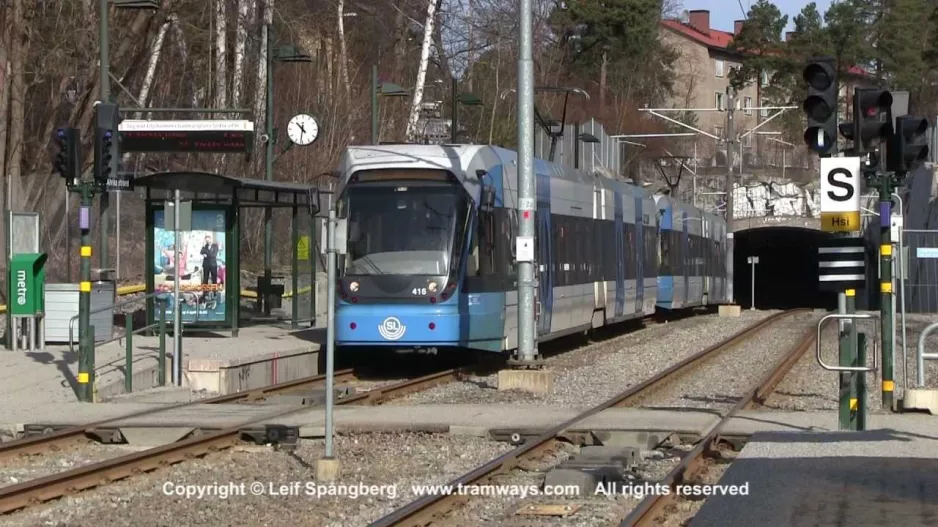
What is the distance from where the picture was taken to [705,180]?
77.9 meters

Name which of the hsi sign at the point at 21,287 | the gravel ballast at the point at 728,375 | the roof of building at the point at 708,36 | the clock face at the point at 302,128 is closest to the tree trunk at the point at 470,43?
the clock face at the point at 302,128

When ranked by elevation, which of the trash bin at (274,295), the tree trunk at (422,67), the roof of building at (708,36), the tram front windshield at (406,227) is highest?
the roof of building at (708,36)

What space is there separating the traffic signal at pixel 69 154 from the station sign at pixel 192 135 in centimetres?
915

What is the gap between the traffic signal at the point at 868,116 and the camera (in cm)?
1448

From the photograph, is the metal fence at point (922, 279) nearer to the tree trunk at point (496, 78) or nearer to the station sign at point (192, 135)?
the tree trunk at point (496, 78)

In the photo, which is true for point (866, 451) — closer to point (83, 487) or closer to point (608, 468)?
point (608, 468)

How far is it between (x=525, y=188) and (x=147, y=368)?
574 centimetres

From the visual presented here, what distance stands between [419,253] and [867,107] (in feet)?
24.9

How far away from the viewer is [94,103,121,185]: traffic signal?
690 inches

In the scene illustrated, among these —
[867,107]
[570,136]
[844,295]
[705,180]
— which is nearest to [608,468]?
[844,295]

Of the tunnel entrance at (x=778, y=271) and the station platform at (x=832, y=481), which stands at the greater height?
the tunnel entrance at (x=778, y=271)

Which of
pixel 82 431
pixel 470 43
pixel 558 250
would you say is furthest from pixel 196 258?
pixel 470 43

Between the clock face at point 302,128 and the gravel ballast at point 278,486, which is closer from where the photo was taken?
the gravel ballast at point 278,486

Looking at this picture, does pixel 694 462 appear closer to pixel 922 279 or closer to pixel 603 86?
pixel 922 279
